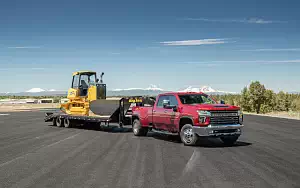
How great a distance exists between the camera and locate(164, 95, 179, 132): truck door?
13852mm

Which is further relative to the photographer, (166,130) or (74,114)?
(74,114)

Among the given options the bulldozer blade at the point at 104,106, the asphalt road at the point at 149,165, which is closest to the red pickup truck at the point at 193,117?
the asphalt road at the point at 149,165

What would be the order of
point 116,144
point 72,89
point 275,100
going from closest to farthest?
point 116,144 < point 72,89 < point 275,100

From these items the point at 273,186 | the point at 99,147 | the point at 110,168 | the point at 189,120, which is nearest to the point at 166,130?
the point at 189,120

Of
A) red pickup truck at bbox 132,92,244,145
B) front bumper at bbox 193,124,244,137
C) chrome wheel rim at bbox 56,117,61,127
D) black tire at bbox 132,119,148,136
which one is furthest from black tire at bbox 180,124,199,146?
chrome wheel rim at bbox 56,117,61,127

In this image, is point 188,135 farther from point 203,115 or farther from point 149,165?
point 149,165

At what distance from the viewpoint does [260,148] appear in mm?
12578

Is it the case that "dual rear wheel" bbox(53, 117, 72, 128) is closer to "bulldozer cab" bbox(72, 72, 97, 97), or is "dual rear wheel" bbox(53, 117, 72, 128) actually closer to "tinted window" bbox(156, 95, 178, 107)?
"bulldozer cab" bbox(72, 72, 97, 97)

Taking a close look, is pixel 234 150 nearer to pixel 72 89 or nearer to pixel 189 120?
pixel 189 120

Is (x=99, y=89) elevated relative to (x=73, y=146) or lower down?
elevated

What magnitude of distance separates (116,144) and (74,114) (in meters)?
9.41

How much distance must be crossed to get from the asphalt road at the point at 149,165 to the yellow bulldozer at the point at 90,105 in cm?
518

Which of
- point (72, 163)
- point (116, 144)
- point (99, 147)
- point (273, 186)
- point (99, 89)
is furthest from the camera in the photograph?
point (99, 89)

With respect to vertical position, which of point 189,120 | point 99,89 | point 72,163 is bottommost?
point 72,163
